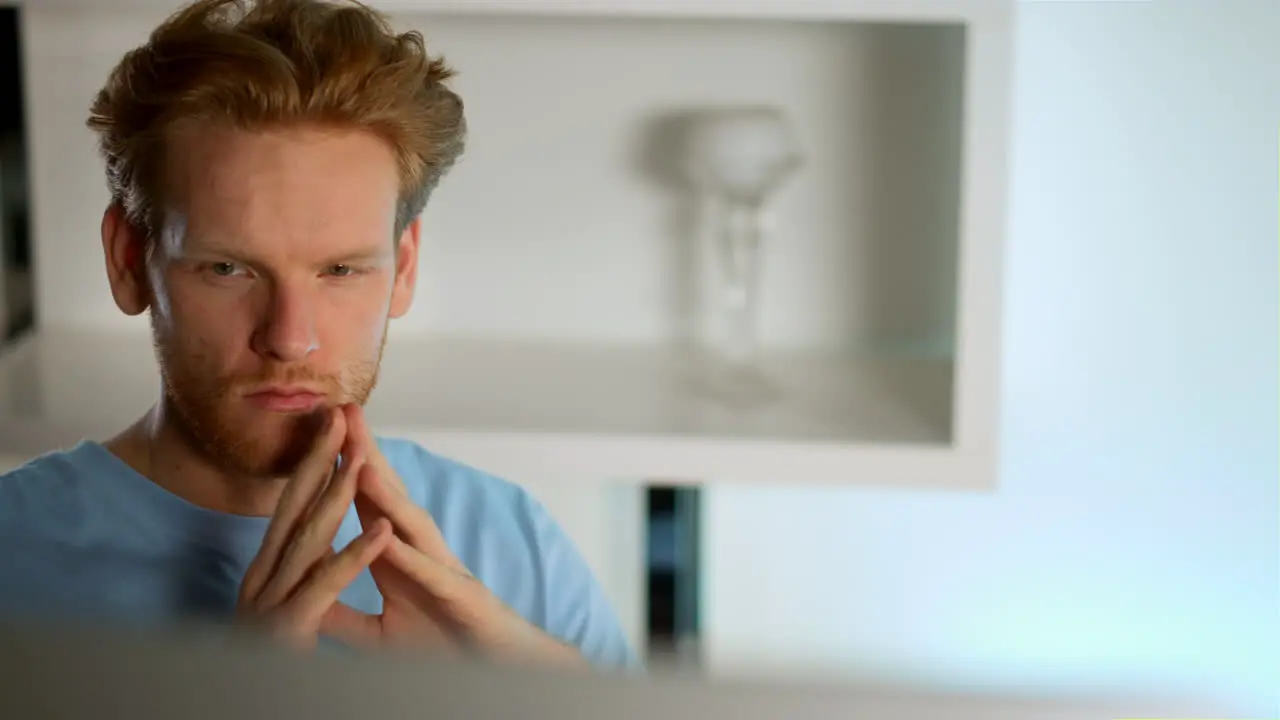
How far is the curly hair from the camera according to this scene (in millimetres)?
907

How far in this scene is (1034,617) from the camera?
103 centimetres

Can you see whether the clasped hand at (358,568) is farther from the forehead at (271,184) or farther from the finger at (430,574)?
the forehead at (271,184)

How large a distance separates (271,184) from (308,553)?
0.77 feet

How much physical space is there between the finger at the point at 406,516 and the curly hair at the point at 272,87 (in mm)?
169

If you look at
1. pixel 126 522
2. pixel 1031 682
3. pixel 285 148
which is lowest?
pixel 1031 682

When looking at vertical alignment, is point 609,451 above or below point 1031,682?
above

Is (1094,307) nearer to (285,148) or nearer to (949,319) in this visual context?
(949,319)

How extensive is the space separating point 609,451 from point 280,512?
0.22 meters

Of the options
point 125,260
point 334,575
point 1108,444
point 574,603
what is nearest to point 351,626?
point 334,575

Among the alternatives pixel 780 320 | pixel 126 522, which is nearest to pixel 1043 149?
pixel 780 320

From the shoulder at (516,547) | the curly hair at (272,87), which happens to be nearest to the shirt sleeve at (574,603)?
the shoulder at (516,547)

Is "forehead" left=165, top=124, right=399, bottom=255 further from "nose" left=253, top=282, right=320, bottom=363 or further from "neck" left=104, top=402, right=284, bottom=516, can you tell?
"neck" left=104, top=402, right=284, bottom=516

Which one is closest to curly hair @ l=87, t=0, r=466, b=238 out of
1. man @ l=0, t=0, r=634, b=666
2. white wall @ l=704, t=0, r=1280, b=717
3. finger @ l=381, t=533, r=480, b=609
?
man @ l=0, t=0, r=634, b=666

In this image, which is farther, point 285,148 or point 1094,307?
point 1094,307
